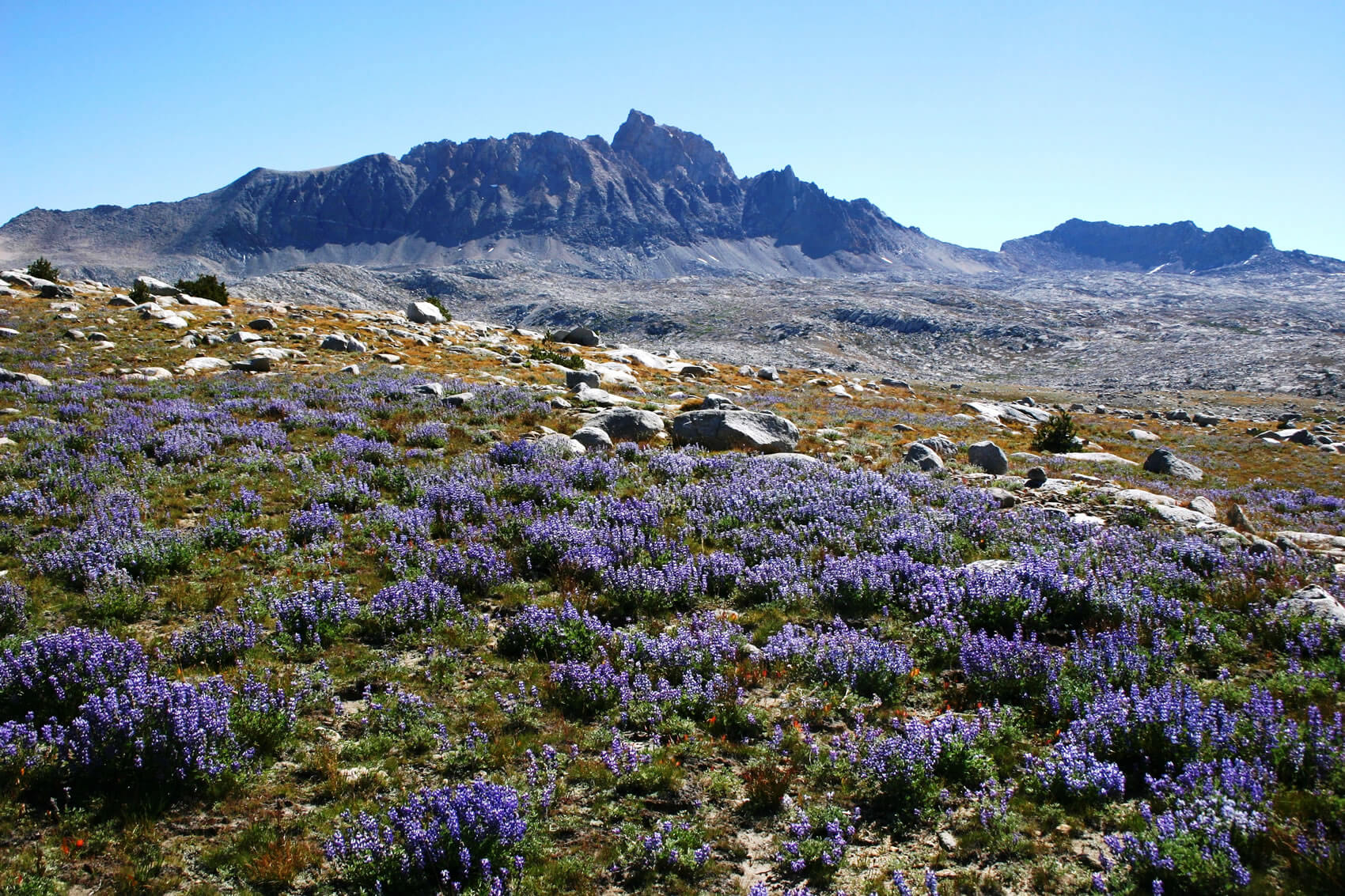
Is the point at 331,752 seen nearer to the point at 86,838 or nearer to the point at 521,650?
the point at 86,838

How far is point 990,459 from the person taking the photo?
16.8m

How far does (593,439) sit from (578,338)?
103 ft

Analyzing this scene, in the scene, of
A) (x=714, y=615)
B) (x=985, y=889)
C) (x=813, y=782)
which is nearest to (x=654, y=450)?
(x=714, y=615)

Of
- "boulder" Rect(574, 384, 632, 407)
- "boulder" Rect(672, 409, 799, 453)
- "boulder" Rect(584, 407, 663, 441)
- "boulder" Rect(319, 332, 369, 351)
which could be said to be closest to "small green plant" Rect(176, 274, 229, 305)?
"boulder" Rect(319, 332, 369, 351)

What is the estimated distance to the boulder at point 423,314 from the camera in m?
46.8

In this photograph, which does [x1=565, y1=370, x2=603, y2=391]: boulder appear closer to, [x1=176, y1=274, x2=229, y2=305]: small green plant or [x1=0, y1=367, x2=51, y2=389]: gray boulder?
[x1=0, y1=367, x2=51, y2=389]: gray boulder

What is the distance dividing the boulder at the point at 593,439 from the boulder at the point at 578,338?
3008 cm

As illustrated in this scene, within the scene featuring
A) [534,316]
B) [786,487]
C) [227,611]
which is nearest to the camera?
[227,611]

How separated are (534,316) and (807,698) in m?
193

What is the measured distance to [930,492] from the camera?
11906 millimetres

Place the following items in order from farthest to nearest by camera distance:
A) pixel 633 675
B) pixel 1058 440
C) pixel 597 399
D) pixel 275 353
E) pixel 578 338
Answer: pixel 578 338 < pixel 1058 440 < pixel 275 353 < pixel 597 399 < pixel 633 675

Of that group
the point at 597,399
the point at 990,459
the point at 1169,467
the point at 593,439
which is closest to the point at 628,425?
the point at 593,439

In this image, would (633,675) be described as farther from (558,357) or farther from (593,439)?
(558,357)

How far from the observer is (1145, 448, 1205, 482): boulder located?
21359 mm
